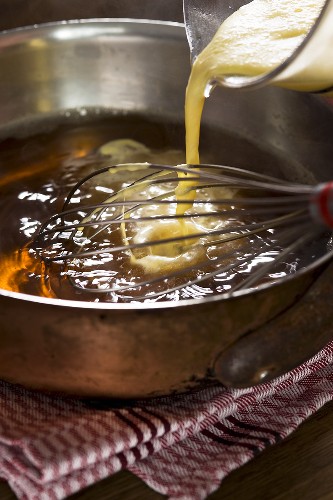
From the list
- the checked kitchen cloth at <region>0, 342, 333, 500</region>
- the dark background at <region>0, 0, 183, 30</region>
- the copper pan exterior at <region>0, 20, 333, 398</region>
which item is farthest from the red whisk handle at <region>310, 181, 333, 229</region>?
the dark background at <region>0, 0, 183, 30</region>

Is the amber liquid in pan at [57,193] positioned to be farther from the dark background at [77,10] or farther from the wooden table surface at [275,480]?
the dark background at [77,10]

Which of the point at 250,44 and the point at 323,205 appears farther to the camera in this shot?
the point at 250,44

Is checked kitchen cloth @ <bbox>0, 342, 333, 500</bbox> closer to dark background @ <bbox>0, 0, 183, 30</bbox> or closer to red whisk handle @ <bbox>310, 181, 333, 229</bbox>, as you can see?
red whisk handle @ <bbox>310, 181, 333, 229</bbox>

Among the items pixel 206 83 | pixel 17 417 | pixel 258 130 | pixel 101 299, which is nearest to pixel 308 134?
pixel 258 130

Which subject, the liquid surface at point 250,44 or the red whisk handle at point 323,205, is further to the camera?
the liquid surface at point 250,44

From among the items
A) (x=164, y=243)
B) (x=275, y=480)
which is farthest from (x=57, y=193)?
(x=275, y=480)

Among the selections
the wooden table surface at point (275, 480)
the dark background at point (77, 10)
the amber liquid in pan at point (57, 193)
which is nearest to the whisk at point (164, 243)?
the amber liquid in pan at point (57, 193)

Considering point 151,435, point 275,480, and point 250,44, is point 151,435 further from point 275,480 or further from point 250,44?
point 250,44
